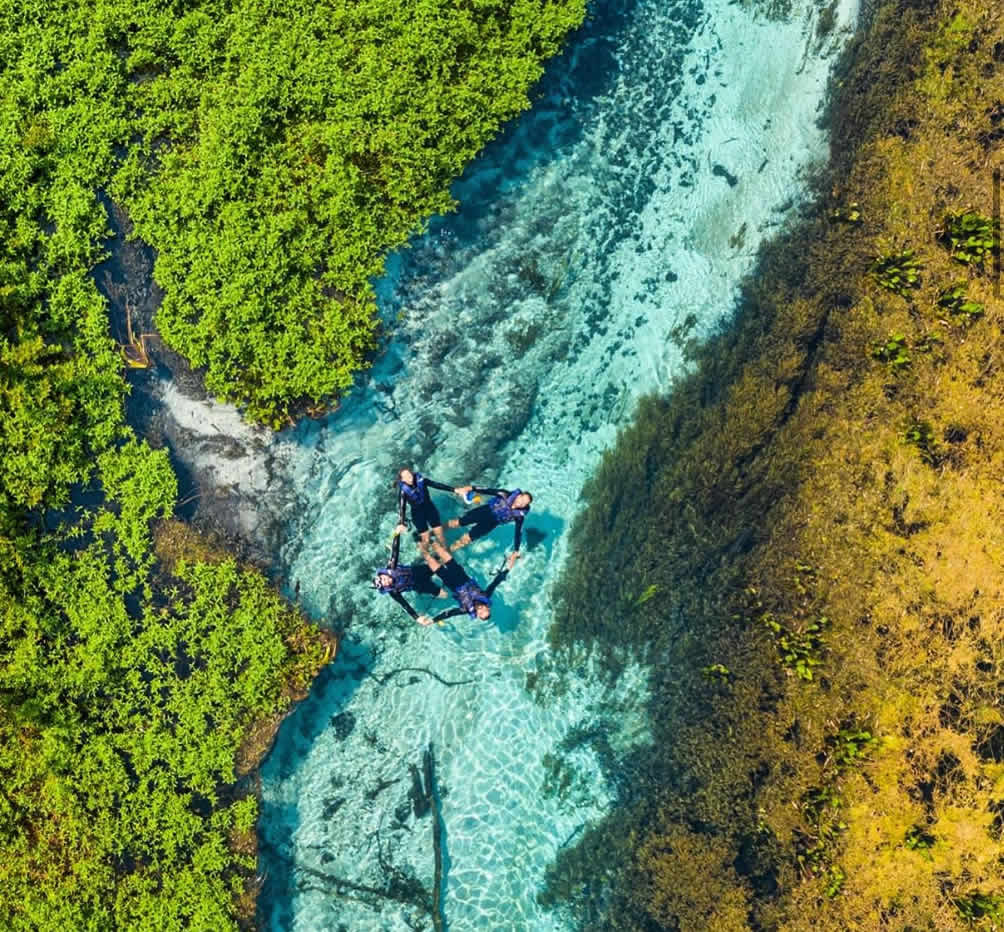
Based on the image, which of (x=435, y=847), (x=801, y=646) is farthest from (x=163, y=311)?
(x=801, y=646)

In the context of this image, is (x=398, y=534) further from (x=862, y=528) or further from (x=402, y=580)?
(x=862, y=528)

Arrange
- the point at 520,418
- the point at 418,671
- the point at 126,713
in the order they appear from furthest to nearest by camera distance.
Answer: the point at 418,671
the point at 520,418
the point at 126,713

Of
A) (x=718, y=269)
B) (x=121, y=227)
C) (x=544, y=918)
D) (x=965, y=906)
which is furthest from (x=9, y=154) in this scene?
(x=965, y=906)

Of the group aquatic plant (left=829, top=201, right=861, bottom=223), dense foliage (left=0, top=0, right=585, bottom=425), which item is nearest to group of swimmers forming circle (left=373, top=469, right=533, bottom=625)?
dense foliage (left=0, top=0, right=585, bottom=425)

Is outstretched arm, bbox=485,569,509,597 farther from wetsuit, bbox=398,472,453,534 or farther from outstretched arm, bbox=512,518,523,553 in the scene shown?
wetsuit, bbox=398,472,453,534

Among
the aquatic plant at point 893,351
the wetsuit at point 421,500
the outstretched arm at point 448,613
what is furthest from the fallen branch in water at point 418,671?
the aquatic plant at point 893,351

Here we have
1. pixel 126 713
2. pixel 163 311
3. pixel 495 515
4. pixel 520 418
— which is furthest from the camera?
pixel 520 418

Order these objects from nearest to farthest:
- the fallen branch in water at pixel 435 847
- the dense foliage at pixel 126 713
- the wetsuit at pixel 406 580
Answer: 1. the dense foliage at pixel 126 713
2. the wetsuit at pixel 406 580
3. the fallen branch in water at pixel 435 847

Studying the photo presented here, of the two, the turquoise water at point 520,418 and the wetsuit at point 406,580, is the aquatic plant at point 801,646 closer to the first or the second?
the turquoise water at point 520,418
